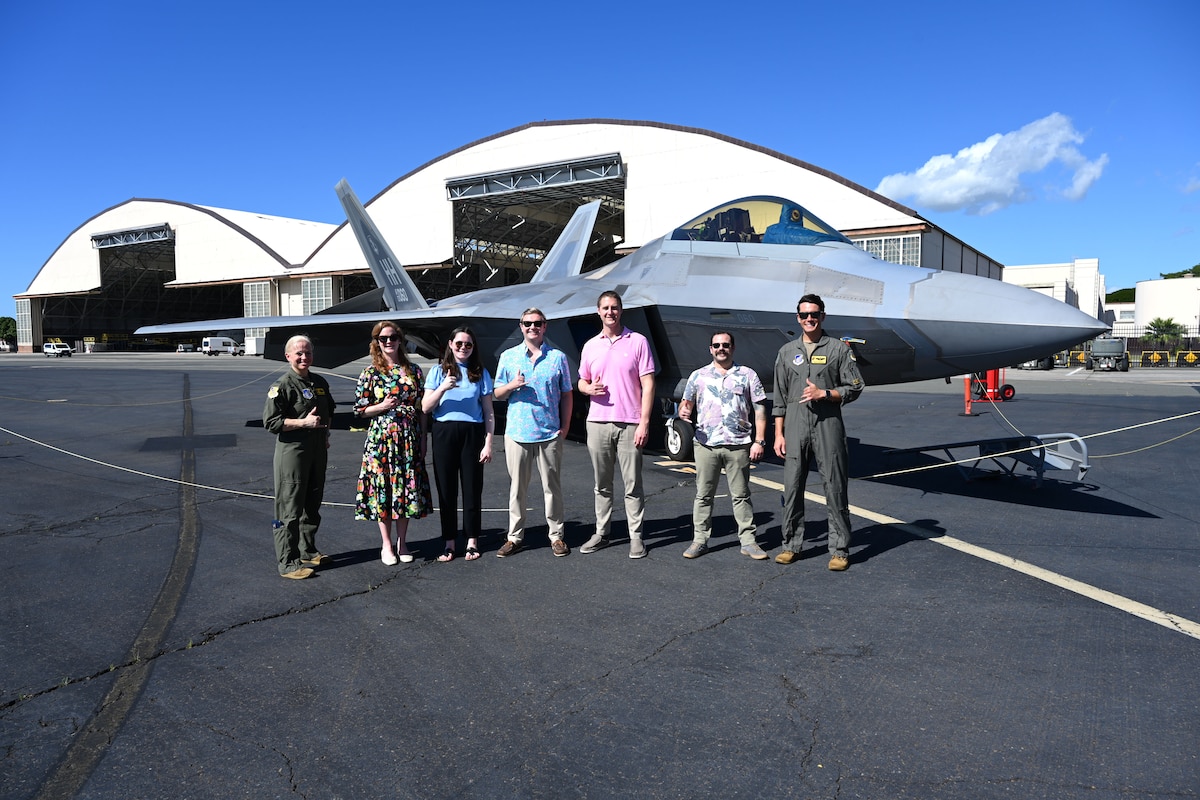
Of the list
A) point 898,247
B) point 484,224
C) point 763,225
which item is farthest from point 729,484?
point 484,224

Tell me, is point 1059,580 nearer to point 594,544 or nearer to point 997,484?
point 594,544

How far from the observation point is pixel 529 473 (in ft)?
16.9

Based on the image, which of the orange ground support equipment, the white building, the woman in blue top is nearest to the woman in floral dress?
the woman in blue top

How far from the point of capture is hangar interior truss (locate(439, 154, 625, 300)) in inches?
1287

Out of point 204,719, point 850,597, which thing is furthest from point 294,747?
point 850,597

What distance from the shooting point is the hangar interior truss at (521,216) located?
32688mm

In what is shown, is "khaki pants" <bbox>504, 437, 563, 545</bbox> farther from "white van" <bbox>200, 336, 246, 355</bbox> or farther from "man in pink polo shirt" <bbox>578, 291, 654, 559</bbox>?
"white van" <bbox>200, 336, 246, 355</bbox>

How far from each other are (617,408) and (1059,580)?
3.07 meters

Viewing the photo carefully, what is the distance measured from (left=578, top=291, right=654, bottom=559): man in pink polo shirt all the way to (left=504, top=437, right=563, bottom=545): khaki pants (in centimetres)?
27

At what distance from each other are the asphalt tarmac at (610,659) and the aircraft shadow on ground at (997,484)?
119mm

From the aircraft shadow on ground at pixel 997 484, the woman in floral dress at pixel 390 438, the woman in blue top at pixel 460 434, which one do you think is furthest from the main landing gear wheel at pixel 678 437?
the woman in floral dress at pixel 390 438

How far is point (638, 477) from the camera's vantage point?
201 inches

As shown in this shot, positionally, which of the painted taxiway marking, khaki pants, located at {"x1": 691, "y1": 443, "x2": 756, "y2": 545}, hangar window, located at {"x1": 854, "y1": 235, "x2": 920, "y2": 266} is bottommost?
the painted taxiway marking

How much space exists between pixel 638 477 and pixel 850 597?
163 centimetres
